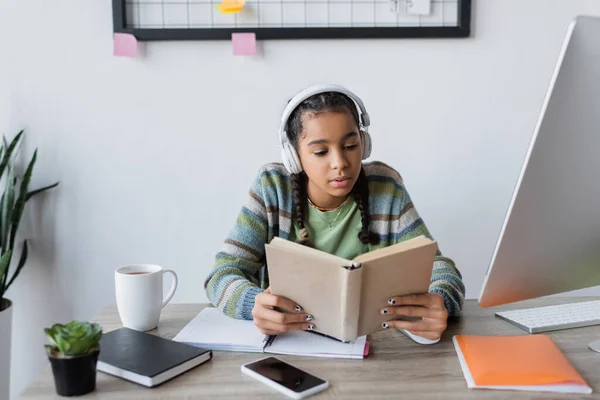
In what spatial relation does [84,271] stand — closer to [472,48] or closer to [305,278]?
[305,278]

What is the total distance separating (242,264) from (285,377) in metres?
0.49

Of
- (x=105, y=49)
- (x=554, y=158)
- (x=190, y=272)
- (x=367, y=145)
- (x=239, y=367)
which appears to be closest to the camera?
(x=554, y=158)

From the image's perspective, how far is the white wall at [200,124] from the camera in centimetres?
187

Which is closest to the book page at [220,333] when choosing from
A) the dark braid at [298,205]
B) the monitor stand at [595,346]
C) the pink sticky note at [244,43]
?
the dark braid at [298,205]

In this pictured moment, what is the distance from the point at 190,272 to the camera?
199cm

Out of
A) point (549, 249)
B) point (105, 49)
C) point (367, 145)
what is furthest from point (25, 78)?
point (549, 249)

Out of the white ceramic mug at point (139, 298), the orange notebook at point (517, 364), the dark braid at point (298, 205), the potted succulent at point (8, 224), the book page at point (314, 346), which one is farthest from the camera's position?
the potted succulent at point (8, 224)

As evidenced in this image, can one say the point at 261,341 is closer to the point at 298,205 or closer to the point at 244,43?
the point at 298,205

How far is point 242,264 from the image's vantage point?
1329mm

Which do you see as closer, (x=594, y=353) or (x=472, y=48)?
(x=594, y=353)

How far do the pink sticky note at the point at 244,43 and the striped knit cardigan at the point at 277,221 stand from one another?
0.50 m

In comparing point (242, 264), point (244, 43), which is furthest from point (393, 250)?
point (244, 43)

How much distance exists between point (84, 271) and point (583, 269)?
1.56 m

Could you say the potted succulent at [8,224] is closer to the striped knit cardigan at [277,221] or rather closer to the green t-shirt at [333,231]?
the striped knit cardigan at [277,221]
